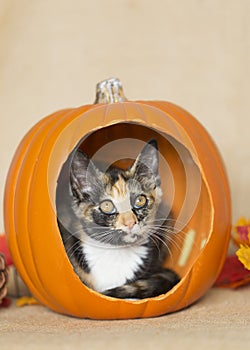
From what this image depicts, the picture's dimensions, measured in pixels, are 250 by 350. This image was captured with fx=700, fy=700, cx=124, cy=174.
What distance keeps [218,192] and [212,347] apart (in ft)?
1.30

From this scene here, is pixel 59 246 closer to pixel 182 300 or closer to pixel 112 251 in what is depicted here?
pixel 112 251

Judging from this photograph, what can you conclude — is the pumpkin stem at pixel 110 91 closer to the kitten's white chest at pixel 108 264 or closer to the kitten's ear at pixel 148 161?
the kitten's ear at pixel 148 161

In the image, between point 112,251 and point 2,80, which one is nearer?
point 112,251

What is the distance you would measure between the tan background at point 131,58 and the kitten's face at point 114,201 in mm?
520

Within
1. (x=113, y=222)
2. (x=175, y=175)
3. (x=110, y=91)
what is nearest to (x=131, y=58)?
(x=110, y=91)

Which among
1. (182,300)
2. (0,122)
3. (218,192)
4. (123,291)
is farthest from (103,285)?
(0,122)

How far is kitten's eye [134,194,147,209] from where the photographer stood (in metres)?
1.22

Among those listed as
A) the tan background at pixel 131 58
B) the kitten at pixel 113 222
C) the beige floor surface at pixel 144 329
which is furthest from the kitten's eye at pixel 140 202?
the tan background at pixel 131 58

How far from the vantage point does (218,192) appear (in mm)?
1264

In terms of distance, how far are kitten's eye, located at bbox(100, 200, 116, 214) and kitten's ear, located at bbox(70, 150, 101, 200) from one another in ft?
0.12

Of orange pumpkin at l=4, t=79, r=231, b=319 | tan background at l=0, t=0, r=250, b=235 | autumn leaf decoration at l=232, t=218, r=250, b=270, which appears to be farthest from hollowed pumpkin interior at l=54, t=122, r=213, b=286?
tan background at l=0, t=0, r=250, b=235

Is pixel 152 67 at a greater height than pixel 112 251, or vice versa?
pixel 152 67

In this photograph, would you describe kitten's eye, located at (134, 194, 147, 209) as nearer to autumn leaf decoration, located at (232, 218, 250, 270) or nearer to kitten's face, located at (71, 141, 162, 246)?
kitten's face, located at (71, 141, 162, 246)

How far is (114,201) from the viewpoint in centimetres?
121
